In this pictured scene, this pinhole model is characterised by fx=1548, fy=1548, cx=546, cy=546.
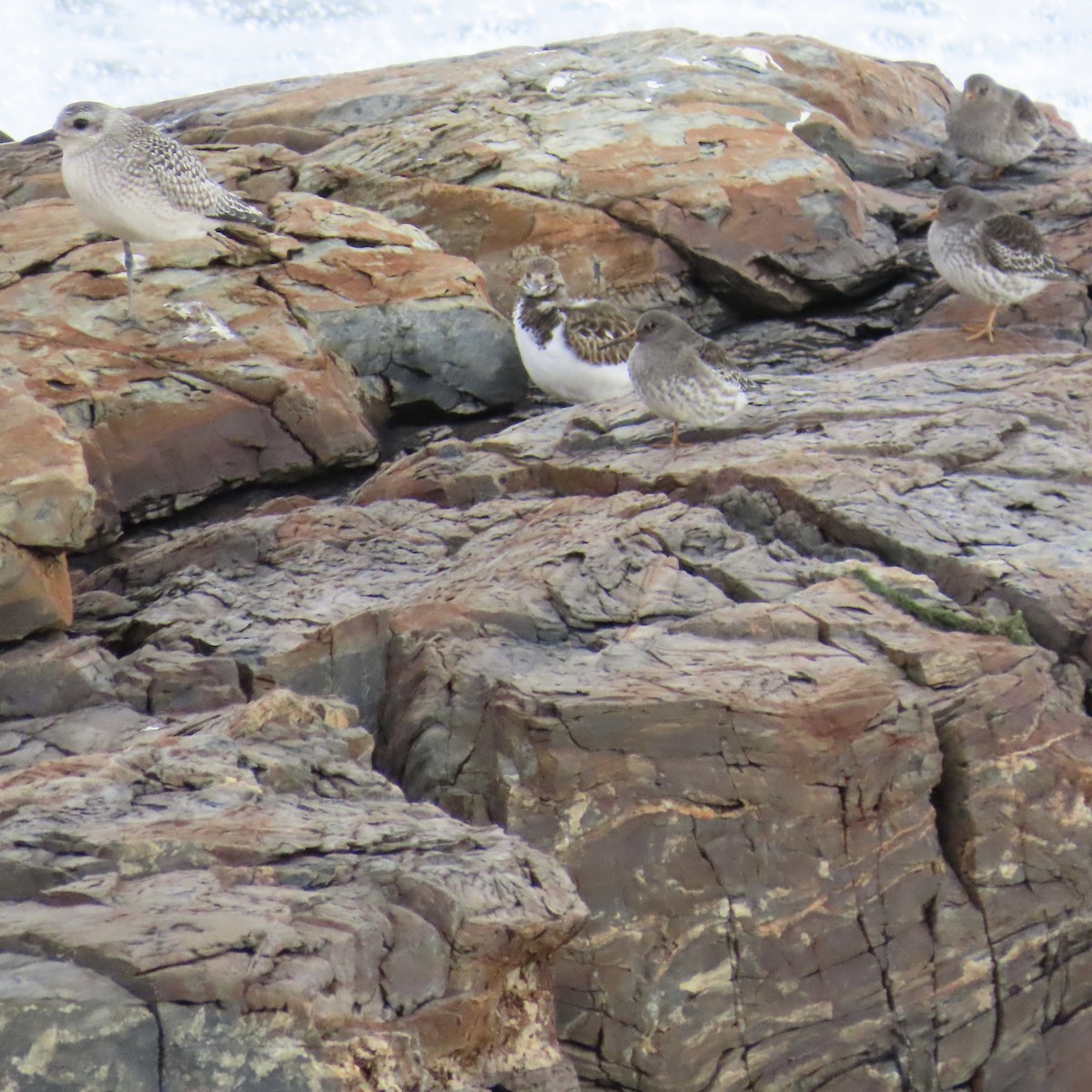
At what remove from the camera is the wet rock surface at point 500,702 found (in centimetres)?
362

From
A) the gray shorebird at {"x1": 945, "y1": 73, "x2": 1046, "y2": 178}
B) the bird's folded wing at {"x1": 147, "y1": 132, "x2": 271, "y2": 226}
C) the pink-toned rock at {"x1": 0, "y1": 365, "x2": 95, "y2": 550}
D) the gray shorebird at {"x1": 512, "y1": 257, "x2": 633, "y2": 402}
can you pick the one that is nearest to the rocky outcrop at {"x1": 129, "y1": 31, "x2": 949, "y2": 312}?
the gray shorebird at {"x1": 945, "y1": 73, "x2": 1046, "y2": 178}

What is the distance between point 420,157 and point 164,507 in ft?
14.6

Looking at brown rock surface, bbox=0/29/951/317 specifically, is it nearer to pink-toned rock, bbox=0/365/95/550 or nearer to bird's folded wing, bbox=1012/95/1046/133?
bird's folded wing, bbox=1012/95/1046/133

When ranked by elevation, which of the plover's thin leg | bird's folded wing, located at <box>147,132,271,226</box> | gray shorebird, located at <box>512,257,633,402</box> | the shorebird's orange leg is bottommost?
the shorebird's orange leg

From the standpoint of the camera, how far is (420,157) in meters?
11.9

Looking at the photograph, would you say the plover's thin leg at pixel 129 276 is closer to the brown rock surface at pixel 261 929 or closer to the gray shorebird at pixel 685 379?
the gray shorebird at pixel 685 379

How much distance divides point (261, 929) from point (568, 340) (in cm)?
675

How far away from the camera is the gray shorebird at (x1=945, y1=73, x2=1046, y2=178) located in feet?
42.9

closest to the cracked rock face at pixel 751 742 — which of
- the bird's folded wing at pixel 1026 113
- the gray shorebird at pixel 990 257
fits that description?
the gray shorebird at pixel 990 257

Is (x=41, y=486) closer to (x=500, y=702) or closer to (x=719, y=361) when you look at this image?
(x=500, y=702)

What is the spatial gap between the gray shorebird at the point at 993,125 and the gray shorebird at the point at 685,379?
6248mm

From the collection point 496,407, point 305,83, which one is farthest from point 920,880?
point 305,83

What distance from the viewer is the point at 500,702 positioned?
5.04m

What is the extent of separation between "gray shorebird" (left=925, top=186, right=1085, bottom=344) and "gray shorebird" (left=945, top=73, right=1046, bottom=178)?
3.11 metres
